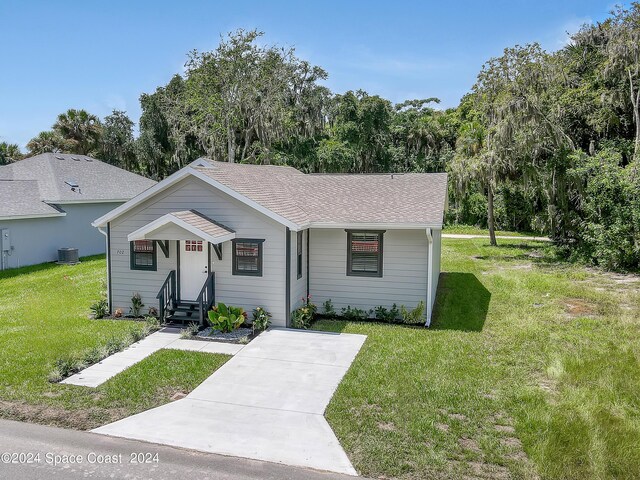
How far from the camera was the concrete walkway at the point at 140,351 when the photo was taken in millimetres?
8156

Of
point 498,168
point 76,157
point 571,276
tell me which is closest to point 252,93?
point 76,157

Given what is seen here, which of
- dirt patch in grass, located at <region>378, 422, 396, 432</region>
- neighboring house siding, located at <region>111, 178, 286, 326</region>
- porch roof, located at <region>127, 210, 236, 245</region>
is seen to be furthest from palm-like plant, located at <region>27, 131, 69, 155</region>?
dirt patch in grass, located at <region>378, 422, 396, 432</region>

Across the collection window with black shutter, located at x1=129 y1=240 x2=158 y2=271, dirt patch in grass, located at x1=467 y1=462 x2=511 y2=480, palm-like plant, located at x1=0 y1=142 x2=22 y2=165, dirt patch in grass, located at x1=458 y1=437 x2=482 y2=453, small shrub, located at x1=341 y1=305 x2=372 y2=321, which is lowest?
dirt patch in grass, located at x1=467 y1=462 x2=511 y2=480

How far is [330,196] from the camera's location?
13.8 meters

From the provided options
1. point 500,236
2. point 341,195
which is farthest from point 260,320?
point 500,236

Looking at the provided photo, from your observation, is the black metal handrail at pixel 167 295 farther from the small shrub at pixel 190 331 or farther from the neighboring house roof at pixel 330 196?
the neighboring house roof at pixel 330 196

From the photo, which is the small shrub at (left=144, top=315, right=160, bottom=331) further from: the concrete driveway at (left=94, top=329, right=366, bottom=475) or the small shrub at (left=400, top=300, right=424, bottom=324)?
the small shrub at (left=400, top=300, right=424, bottom=324)

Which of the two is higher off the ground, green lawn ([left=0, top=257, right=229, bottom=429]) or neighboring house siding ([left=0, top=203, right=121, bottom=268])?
neighboring house siding ([left=0, top=203, right=121, bottom=268])

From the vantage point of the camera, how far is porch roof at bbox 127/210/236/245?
34.6 ft

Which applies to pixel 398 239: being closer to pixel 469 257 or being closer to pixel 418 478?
pixel 418 478

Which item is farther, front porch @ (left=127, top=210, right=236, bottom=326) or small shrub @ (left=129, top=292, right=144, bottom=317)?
small shrub @ (left=129, top=292, right=144, bottom=317)

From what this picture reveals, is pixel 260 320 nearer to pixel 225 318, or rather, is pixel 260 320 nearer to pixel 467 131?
pixel 225 318

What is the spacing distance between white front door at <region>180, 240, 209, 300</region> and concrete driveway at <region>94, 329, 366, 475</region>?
275 cm

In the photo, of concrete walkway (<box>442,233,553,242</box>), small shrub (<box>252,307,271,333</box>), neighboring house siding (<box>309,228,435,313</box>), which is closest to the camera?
small shrub (<box>252,307,271,333</box>)
